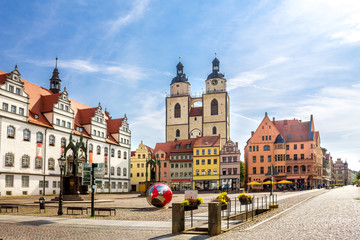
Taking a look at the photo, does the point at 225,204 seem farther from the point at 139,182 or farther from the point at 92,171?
the point at 139,182

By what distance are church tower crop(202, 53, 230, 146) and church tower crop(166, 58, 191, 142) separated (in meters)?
5.96

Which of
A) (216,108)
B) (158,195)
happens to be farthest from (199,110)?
(158,195)

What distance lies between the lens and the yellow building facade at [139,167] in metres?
96.4

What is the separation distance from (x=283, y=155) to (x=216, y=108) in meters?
27.8

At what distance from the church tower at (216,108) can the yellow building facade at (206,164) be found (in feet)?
53.0

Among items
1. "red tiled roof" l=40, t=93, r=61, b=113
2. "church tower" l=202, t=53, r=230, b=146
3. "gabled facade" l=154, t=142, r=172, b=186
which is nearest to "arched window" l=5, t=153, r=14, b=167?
"red tiled roof" l=40, t=93, r=61, b=113

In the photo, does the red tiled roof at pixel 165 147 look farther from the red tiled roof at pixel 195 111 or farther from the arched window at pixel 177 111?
the red tiled roof at pixel 195 111

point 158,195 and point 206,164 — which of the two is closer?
point 158,195

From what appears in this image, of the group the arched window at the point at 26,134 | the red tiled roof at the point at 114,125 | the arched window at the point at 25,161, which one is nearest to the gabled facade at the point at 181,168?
the red tiled roof at the point at 114,125

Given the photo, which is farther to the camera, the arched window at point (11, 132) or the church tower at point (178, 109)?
the church tower at point (178, 109)

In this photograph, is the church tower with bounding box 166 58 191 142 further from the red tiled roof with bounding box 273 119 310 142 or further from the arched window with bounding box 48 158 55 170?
the arched window with bounding box 48 158 55 170

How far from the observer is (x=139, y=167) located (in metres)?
97.2

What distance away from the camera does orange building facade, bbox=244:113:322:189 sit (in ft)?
300

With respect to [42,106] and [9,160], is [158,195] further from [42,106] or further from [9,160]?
[42,106]
